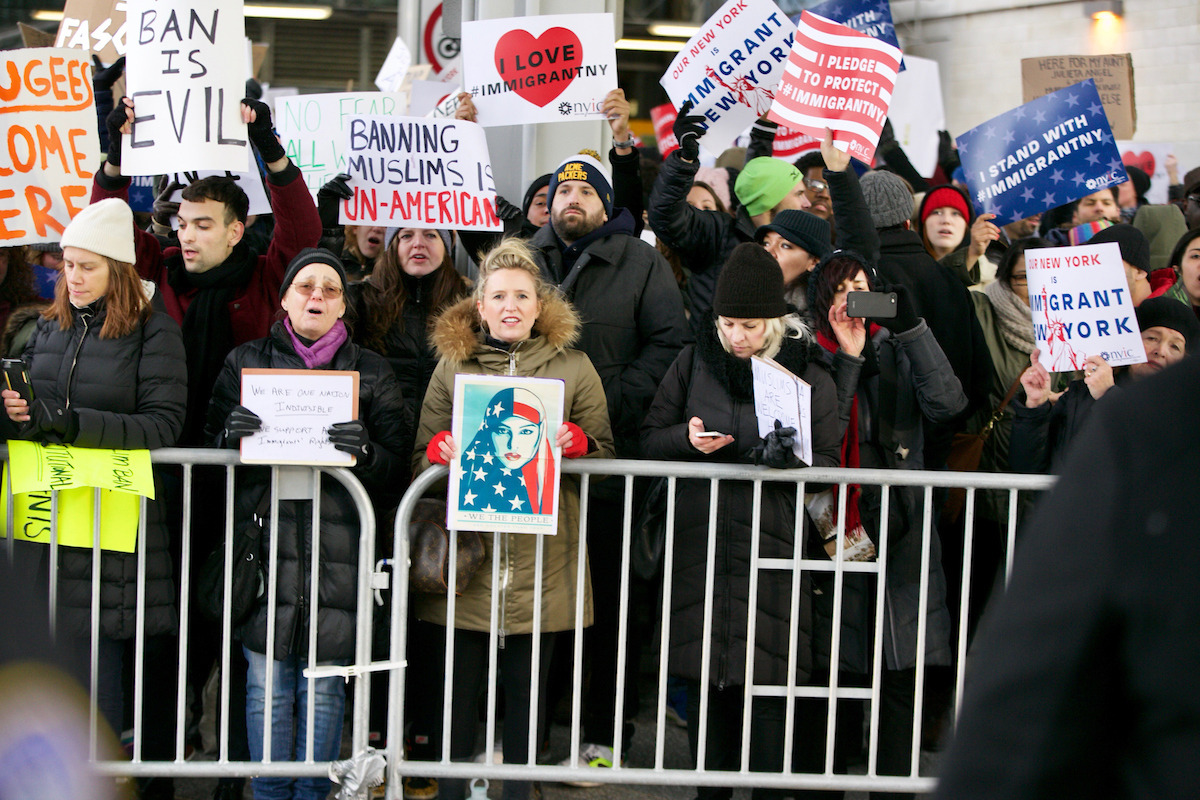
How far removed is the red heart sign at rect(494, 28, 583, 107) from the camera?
5.27 m

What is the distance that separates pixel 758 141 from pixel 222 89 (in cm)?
260

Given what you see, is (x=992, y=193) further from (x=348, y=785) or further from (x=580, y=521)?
(x=348, y=785)

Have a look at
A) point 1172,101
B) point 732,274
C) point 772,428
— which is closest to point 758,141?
point 732,274

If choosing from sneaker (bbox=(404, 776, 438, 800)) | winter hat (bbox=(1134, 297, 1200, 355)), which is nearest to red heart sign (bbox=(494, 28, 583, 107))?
winter hat (bbox=(1134, 297, 1200, 355))

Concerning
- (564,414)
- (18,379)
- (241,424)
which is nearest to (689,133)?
(564,414)

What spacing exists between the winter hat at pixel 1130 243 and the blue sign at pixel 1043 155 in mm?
590

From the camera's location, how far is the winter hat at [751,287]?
4.09 metres

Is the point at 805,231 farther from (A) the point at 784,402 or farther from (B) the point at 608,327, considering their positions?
(A) the point at 784,402

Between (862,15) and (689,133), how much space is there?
2.35m

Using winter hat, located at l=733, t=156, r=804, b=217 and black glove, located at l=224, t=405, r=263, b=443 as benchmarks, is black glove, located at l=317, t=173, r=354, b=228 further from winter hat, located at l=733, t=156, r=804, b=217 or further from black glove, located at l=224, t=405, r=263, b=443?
winter hat, located at l=733, t=156, r=804, b=217

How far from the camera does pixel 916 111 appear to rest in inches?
350

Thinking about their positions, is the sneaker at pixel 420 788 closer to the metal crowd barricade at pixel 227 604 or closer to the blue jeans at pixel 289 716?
the blue jeans at pixel 289 716

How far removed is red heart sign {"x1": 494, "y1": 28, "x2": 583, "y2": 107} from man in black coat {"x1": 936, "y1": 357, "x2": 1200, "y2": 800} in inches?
173

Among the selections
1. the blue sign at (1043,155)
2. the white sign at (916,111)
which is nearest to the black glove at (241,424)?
the blue sign at (1043,155)
